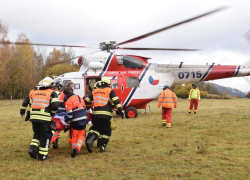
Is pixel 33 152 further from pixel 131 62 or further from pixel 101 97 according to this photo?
pixel 131 62

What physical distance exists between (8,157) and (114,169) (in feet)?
8.44

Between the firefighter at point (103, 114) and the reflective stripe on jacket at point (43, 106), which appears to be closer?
the reflective stripe on jacket at point (43, 106)

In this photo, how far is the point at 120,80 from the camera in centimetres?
1166

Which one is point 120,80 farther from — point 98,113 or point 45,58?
point 45,58

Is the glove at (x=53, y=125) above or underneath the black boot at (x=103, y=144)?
above

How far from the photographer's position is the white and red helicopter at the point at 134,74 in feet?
37.1

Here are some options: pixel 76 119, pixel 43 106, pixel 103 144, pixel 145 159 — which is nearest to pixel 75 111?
pixel 76 119

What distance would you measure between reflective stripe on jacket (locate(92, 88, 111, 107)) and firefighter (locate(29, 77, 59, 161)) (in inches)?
37.7

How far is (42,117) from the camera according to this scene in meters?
5.05

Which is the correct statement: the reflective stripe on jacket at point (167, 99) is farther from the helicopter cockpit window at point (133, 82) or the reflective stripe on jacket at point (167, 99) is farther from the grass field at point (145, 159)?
the helicopter cockpit window at point (133, 82)

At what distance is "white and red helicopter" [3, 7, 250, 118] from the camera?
11320 millimetres

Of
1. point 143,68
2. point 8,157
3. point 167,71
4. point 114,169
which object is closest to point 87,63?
point 143,68

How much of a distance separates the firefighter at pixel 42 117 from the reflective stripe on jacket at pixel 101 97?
3.14ft

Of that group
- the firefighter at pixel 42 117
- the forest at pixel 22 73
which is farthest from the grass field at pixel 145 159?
the forest at pixel 22 73
